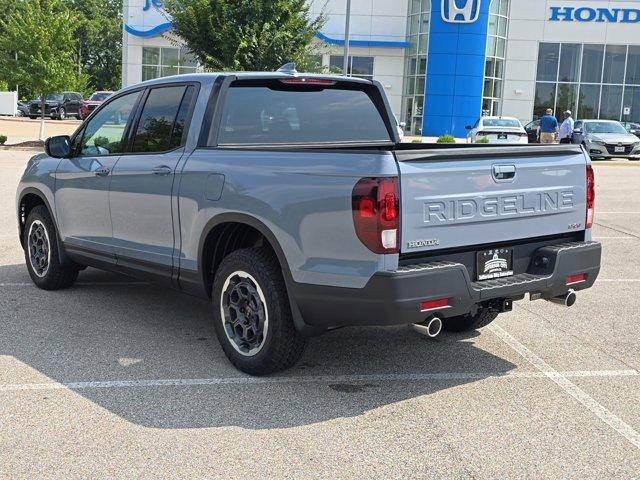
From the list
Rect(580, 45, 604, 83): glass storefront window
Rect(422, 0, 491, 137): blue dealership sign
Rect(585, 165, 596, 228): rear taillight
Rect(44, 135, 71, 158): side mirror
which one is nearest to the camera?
Rect(585, 165, 596, 228): rear taillight

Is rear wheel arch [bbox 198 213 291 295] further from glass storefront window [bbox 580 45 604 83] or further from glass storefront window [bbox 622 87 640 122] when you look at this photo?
glass storefront window [bbox 622 87 640 122]

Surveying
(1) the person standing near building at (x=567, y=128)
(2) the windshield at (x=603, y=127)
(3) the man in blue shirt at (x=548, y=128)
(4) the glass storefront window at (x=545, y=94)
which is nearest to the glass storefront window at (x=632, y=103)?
(4) the glass storefront window at (x=545, y=94)

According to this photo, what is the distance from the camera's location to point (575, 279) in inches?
201

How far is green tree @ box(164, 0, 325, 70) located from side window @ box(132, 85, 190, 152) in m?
18.7

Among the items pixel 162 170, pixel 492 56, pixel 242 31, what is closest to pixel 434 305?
pixel 162 170

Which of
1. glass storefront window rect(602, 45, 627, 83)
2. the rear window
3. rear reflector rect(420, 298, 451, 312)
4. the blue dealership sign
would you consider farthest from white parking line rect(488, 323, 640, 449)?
glass storefront window rect(602, 45, 627, 83)

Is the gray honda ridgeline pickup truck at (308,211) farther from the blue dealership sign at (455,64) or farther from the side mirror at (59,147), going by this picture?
the blue dealership sign at (455,64)

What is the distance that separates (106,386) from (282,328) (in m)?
1.08

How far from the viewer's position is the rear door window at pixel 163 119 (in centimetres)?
565

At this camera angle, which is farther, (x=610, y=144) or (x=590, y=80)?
(x=590, y=80)

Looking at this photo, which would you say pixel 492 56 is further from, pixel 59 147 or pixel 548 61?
pixel 59 147

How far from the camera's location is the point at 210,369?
5.15 metres

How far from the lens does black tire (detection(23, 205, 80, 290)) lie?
23.1 feet

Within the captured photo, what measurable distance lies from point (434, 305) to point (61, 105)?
50645 mm
